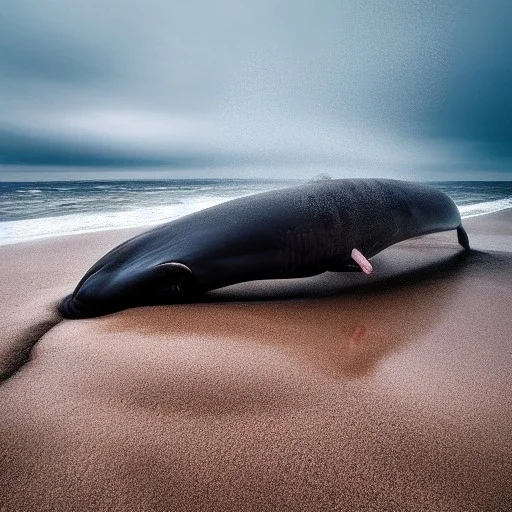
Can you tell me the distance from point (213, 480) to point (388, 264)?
2888 mm

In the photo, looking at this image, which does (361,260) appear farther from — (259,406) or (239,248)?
(259,406)

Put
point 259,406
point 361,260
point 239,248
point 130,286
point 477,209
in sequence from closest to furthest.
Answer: point 259,406 < point 130,286 < point 239,248 < point 361,260 < point 477,209

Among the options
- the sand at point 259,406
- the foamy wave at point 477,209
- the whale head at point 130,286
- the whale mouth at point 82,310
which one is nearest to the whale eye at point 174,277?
the whale head at point 130,286

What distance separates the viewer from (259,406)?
1238 mm

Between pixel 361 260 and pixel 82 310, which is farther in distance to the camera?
pixel 361 260

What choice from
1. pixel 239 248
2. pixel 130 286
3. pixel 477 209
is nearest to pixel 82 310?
pixel 130 286

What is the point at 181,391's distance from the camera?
1.32m

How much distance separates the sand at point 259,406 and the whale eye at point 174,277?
14cm

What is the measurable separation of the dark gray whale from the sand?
6.1 inches

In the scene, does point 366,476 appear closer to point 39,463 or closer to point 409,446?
point 409,446

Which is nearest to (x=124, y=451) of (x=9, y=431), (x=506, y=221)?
(x=9, y=431)

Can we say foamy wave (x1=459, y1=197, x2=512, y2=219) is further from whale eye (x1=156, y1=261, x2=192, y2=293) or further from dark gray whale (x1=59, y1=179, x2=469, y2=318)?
whale eye (x1=156, y1=261, x2=192, y2=293)

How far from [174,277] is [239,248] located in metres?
0.44

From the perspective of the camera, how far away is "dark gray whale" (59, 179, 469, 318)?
2105 mm
